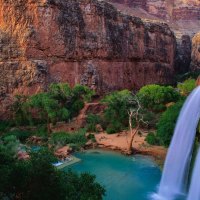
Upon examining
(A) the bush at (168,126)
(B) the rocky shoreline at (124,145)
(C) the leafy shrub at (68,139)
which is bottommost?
(B) the rocky shoreline at (124,145)

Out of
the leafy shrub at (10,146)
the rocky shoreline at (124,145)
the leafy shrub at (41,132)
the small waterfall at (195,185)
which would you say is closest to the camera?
the leafy shrub at (10,146)

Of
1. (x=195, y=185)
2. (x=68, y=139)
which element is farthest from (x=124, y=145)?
(x=195, y=185)

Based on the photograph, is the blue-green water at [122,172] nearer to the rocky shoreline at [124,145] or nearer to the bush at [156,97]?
the rocky shoreline at [124,145]

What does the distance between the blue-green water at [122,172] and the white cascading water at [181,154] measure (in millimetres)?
788

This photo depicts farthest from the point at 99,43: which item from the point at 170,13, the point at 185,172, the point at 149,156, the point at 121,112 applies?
the point at 170,13

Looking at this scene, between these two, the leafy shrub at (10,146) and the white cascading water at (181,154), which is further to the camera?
the white cascading water at (181,154)

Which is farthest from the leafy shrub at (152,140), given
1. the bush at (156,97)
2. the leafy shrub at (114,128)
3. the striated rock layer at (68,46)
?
the striated rock layer at (68,46)

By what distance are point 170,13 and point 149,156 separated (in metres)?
81.3

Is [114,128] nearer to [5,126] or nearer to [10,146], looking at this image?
[5,126]

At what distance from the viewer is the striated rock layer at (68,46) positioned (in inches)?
1458

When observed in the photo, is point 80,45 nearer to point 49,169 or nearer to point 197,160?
point 197,160

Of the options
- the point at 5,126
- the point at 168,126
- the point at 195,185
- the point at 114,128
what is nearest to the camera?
the point at 195,185

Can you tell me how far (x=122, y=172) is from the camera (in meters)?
23.2

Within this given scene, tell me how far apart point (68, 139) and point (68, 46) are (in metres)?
14.4
